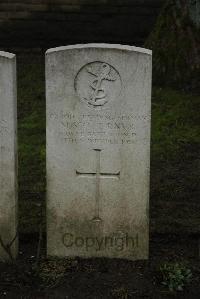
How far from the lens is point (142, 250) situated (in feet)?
16.6

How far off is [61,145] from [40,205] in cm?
122

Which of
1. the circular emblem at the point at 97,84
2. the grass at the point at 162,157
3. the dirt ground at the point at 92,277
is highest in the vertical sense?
the circular emblem at the point at 97,84

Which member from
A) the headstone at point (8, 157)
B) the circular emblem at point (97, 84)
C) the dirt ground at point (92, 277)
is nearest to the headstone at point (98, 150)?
the circular emblem at point (97, 84)

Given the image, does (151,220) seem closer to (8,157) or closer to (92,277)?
(92,277)

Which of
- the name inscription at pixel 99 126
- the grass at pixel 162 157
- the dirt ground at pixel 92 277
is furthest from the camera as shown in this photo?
the grass at pixel 162 157

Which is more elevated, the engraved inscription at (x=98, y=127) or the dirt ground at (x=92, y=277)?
the engraved inscription at (x=98, y=127)

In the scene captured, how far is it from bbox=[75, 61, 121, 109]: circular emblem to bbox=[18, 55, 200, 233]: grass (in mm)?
1246

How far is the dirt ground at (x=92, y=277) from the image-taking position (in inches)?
183

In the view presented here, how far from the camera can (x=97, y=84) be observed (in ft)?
15.7

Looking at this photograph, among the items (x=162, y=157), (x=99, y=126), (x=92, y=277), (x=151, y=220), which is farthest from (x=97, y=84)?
(x=162, y=157)

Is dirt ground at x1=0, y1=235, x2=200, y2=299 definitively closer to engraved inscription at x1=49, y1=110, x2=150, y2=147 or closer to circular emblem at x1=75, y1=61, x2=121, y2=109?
engraved inscription at x1=49, y1=110, x2=150, y2=147

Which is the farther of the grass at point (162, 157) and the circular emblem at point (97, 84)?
the grass at point (162, 157)

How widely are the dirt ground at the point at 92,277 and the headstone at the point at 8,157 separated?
168 mm

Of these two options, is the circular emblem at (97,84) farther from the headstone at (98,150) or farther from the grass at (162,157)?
the grass at (162,157)
